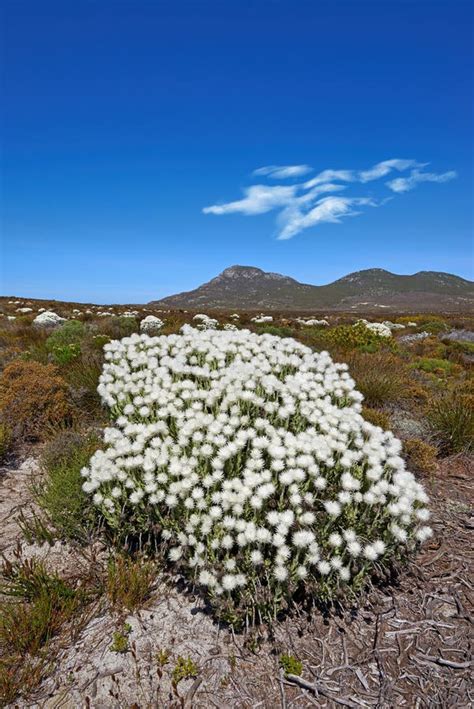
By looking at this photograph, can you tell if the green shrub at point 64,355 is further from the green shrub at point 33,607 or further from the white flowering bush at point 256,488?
the green shrub at point 33,607

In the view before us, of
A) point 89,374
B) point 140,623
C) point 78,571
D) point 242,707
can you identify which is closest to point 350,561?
point 242,707

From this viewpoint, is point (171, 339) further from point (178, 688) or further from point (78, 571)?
point (178, 688)

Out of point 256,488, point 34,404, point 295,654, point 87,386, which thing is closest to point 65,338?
point 87,386

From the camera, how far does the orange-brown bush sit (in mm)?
5598

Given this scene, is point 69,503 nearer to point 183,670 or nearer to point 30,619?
point 30,619

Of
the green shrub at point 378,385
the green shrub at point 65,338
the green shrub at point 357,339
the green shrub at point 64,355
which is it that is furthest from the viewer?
the green shrub at point 357,339

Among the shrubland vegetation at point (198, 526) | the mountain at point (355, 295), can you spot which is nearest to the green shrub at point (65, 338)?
the shrubland vegetation at point (198, 526)

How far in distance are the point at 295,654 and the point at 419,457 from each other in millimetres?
3188

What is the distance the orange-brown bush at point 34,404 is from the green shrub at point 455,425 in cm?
593

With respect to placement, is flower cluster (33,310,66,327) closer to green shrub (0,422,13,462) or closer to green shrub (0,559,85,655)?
green shrub (0,422,13,462)

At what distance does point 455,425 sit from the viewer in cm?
582

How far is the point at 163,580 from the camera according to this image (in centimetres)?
319

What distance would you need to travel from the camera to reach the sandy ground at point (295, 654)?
2.41 m

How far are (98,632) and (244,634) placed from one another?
3.61ft
